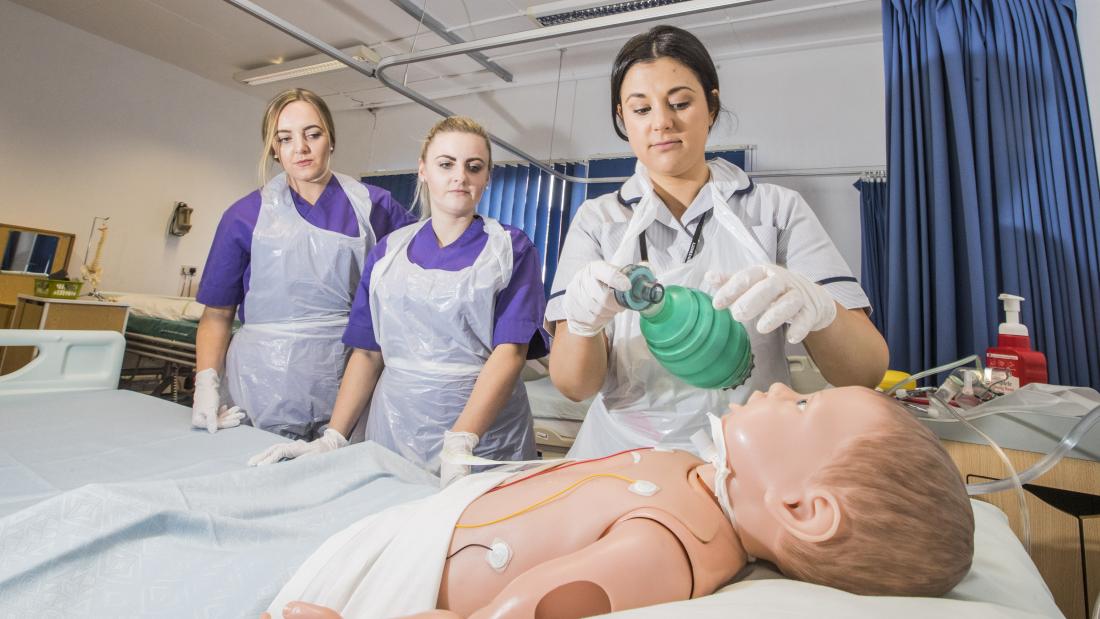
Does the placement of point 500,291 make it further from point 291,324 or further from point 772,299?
point 772,299

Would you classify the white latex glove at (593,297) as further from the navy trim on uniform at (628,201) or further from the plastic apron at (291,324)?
the plastic apron at (291,324)

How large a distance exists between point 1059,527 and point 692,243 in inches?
36.5

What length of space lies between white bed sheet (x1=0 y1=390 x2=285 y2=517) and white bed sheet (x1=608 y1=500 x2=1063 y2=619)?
3.64ft

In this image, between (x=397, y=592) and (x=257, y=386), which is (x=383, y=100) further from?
(x=397, y=592)

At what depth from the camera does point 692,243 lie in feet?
3.67

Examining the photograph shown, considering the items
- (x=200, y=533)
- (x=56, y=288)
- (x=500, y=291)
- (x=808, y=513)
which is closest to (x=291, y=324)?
(x=500, y=291)

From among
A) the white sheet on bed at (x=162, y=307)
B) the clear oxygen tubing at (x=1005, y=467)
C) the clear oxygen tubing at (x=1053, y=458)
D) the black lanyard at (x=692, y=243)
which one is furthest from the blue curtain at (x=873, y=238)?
the white sheet on bed at (x=162, y=307)

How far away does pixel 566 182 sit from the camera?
4.67 metres

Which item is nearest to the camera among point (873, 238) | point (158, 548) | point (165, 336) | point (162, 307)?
point (158, 548)

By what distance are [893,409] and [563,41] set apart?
14.2 feet

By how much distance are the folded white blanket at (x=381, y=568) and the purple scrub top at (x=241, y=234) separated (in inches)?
48.2

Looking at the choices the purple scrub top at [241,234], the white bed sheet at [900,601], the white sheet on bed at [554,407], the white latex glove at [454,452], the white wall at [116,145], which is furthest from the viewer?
the white wall at [116,145]

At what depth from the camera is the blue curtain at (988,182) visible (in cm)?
155

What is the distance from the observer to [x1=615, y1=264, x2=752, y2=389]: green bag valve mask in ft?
2.62
